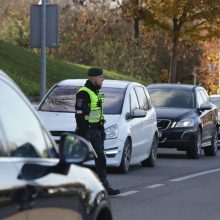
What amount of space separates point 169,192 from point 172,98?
9.05m

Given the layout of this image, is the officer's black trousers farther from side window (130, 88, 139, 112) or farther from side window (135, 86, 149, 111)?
side window (135, 86, 149, 111)

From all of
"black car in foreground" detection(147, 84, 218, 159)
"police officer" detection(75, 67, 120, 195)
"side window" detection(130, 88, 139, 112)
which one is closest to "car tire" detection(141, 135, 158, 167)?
"side window" detection(130, 88, 139, 112)

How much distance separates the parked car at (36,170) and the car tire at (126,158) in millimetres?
11084

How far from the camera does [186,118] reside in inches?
897

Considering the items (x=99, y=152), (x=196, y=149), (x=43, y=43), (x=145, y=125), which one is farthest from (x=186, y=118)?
(x=99, y=152)

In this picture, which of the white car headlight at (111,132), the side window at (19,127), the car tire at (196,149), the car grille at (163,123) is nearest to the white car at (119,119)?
the white car headlight at (111,132)

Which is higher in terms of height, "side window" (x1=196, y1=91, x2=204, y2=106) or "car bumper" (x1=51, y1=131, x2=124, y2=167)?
"car bumper" (x1=51, y1=131, x2=124, y2=167)

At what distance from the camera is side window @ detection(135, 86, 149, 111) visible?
19.0m

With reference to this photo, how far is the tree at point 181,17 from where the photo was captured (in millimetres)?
37691

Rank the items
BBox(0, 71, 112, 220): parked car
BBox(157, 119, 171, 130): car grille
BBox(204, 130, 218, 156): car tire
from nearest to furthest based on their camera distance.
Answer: BBox(0, 71, 112, 220): parked car
BBox(157, 119, 171, 130): car grille
BBox(204, 130, 218, 156): car tire

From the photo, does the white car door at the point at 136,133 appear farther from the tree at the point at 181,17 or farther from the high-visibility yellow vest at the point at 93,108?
the tree at the point at 181,17

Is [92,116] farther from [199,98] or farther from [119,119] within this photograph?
[199,98]

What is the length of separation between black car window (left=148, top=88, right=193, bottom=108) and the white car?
12.6 ft

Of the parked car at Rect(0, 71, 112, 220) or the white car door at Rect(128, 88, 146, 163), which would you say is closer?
the parked car at Rect(0, 71, 112, 220)
